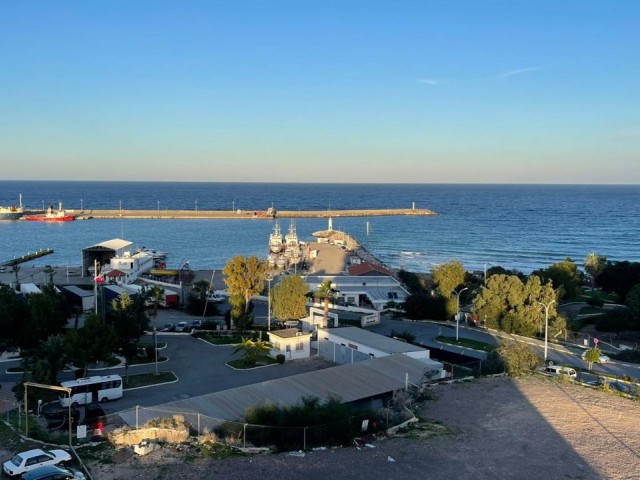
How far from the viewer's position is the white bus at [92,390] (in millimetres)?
25328

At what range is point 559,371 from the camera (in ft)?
105

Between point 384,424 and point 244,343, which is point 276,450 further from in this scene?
point 244,343

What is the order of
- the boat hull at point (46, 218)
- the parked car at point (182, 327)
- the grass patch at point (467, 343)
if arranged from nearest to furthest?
the grass patch at point (467, 343), the parked car at point (182, 327), the boat hull at point (46, 218)

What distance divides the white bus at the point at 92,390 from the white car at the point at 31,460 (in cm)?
776

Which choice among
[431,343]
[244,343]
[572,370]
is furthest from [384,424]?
[431,343]

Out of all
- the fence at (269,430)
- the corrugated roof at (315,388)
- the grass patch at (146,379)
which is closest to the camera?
the fence at (269,430)

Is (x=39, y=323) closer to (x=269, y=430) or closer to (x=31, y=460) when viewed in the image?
(x=31, y=460)

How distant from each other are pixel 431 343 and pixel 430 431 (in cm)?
1803

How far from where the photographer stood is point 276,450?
19.5 m

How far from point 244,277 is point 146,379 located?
49.8 feet

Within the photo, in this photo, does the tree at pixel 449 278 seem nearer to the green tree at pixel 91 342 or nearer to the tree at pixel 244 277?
the tree at pixel 244 277

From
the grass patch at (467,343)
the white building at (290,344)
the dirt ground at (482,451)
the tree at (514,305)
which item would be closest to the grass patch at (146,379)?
the white building at (290,344)

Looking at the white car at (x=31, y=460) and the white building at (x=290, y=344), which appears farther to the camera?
the white building at (x=290, y=344)

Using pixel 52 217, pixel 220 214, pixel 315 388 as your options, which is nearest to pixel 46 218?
pixel 52 217
